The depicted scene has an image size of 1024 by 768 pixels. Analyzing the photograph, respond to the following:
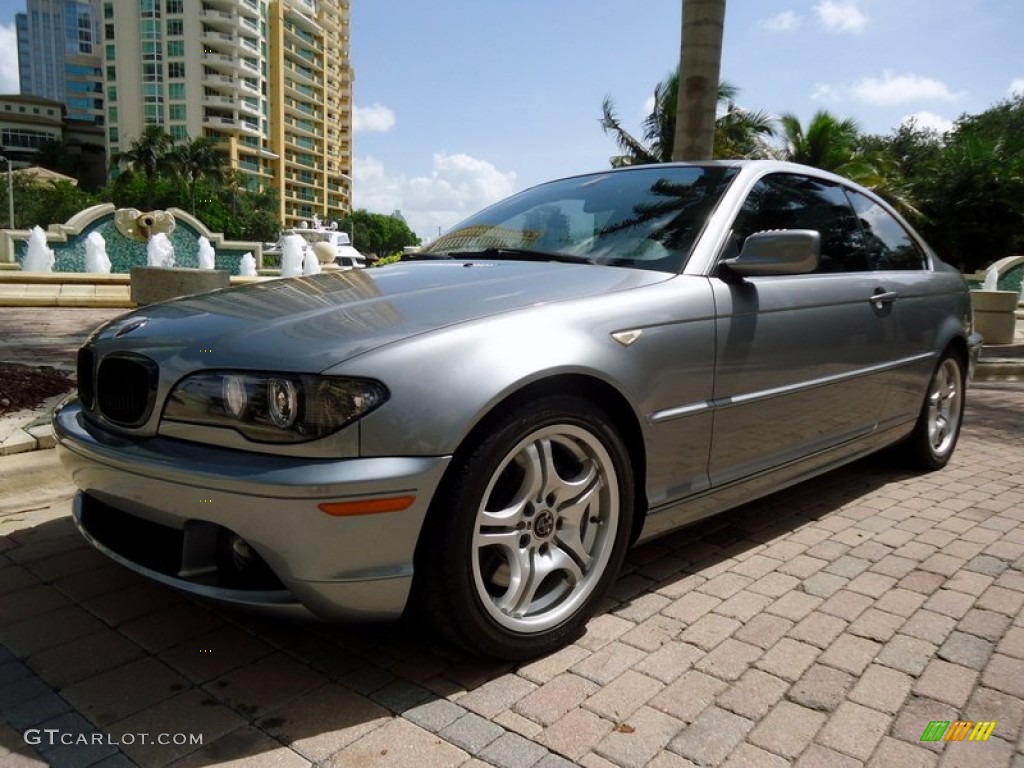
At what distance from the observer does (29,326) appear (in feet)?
32.2

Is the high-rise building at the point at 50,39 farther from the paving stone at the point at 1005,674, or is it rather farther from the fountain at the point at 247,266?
the paving stone at the point at 1005,674

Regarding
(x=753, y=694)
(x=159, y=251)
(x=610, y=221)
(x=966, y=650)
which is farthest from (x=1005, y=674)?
(x=159, y=251)

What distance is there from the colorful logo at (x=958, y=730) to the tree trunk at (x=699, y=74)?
5791 mm

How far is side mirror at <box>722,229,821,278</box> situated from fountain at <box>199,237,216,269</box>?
22.2 meters

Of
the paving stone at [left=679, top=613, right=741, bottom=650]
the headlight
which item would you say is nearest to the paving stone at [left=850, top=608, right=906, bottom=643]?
the paving stone at [left=679, top=613, right=741, bottom=650]

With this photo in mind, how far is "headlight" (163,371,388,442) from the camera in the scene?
1894mm

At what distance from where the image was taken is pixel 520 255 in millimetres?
3010

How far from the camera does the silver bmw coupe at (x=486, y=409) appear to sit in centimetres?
190

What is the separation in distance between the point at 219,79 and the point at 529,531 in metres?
92.5

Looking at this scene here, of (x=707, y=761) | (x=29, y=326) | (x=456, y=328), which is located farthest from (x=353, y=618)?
(x=29, y=326)

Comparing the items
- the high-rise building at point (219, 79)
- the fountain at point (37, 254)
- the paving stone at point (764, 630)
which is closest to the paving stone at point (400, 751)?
the paving stone at point (764, 630)

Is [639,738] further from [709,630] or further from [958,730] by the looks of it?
[958,730]

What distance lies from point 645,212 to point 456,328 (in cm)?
130

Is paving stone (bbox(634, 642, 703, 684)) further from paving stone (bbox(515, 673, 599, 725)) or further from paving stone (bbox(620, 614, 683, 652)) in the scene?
paving stone (bbox(515, 673, 599, 725))
